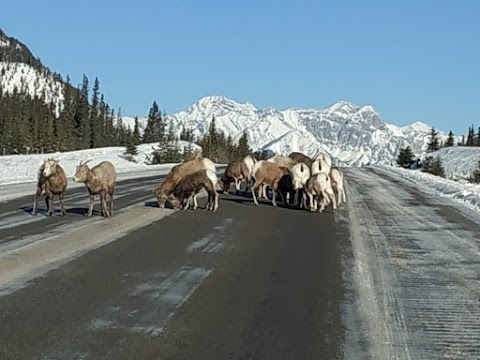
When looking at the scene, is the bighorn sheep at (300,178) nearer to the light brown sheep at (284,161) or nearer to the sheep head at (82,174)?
the light brown sheep at (284,161)

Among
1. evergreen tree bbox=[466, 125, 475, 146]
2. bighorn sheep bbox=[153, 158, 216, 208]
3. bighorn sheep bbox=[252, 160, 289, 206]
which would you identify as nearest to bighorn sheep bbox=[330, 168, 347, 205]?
bighorn sheep bbox=[252, 160, 289, 206]

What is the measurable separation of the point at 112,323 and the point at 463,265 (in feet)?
20.8

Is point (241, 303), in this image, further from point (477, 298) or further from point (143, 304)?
point (477, 298)

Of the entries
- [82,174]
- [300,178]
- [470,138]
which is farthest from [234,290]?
[470,138]

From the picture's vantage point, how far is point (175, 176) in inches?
846

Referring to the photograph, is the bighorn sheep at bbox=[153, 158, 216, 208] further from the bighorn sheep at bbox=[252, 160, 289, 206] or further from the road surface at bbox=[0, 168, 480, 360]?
the road surface at bbox=[0, 168, 480, 360]

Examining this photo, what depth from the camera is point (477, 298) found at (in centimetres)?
930

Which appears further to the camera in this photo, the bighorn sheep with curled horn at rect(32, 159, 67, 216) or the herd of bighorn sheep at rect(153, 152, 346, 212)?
the herd of bighorn sheep at rect(153, 152, 346, 212)

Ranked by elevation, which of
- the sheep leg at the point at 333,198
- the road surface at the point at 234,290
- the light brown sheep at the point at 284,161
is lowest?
the road surface at the point at 234,290

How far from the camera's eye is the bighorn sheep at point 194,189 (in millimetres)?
20312

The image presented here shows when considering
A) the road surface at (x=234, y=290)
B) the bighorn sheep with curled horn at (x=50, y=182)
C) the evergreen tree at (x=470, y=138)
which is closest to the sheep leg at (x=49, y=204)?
the bighorn sheep with curled horn at (x=50, y=182)

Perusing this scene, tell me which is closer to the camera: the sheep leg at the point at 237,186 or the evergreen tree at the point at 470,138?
the sheep leg at the point at 237,186

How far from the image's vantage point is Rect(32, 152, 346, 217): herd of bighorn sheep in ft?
58.4

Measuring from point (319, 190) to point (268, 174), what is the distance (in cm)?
295
